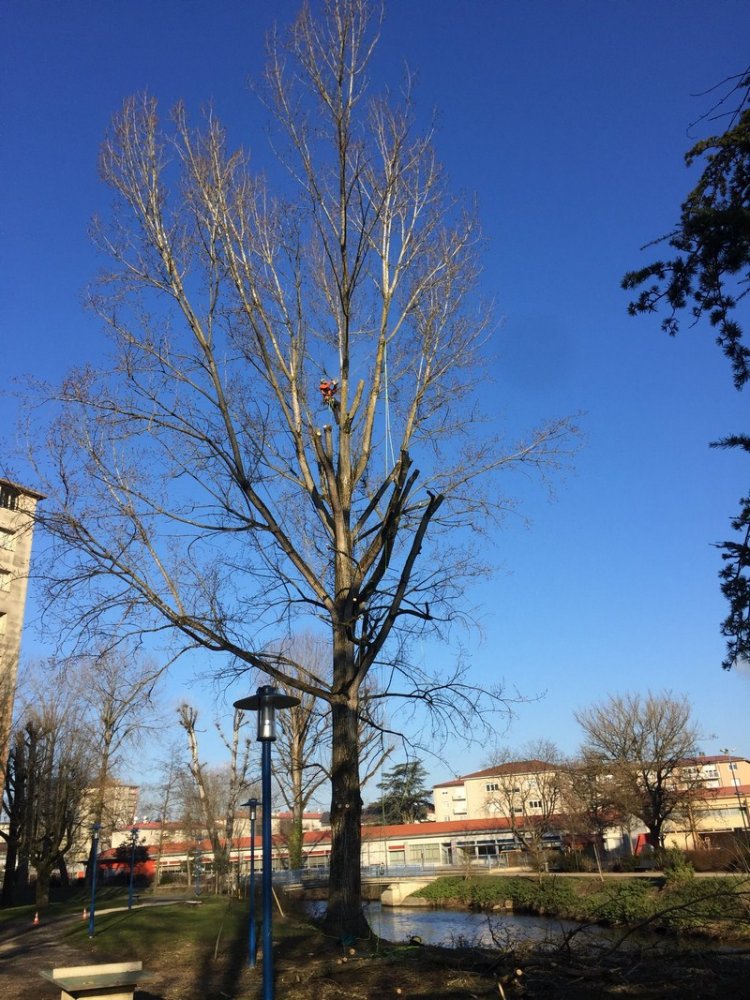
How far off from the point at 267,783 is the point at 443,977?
9.06ft

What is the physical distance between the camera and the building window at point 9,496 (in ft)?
34.6

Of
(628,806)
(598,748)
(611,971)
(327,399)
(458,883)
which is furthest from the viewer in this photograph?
(598,748)

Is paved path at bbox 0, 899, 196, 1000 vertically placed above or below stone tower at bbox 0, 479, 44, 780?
below

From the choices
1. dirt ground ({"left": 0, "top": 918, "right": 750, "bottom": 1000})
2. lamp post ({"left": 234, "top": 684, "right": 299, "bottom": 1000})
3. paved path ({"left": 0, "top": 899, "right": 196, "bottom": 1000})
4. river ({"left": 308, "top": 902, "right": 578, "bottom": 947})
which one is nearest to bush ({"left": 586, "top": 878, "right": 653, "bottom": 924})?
river ({"left": 308, "top": 902, "right": 578, "bottom": 947})

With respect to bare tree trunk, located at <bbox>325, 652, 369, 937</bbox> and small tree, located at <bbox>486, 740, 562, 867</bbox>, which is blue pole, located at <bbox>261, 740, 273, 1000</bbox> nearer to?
bare tree trunk, located at <bbox>325, 652, 369, 937</bbox>

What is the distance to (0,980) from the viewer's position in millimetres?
11133

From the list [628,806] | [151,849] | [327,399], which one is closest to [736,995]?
[327,399]

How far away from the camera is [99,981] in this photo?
707cm

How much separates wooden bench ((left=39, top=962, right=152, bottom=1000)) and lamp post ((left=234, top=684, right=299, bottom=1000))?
1.33 meters

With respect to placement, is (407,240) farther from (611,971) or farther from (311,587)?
(611,971)

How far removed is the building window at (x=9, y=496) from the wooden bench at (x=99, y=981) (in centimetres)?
557

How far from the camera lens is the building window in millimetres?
10547

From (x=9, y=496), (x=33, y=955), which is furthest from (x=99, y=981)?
(x=33, y=955)

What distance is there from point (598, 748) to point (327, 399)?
37.2 meters
